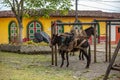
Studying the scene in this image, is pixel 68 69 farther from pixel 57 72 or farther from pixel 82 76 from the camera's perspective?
pixel 82 76

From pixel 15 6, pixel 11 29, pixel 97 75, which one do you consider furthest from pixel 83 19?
pixel 97 75

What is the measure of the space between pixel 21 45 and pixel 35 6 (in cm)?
305

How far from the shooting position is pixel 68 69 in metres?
14.2

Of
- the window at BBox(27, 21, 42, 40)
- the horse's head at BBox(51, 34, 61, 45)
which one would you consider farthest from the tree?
the window at BBox(27, 21, 42, 40)

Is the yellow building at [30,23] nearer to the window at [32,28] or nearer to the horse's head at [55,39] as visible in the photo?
the window at [32,28]

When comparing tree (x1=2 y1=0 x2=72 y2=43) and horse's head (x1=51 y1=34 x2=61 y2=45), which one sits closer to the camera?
horse's head (x1=51 y1=34 x2=61 y2=45)

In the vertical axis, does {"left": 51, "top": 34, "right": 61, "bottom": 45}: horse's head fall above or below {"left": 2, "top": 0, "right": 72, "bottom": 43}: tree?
below

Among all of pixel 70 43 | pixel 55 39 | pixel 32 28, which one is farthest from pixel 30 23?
pixel 70 43

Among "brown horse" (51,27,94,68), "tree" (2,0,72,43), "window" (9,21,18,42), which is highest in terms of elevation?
"tree" (2,0,72,43)

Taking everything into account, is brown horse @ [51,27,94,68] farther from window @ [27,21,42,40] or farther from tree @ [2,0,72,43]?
window @ [27,21,42,40]

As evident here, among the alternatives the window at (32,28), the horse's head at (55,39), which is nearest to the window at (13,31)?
the window at (32,28)

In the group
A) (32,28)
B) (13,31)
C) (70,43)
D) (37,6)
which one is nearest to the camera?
(70,43)

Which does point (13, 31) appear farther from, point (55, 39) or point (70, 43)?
point (70, 43)

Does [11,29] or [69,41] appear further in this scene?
[11,29]
